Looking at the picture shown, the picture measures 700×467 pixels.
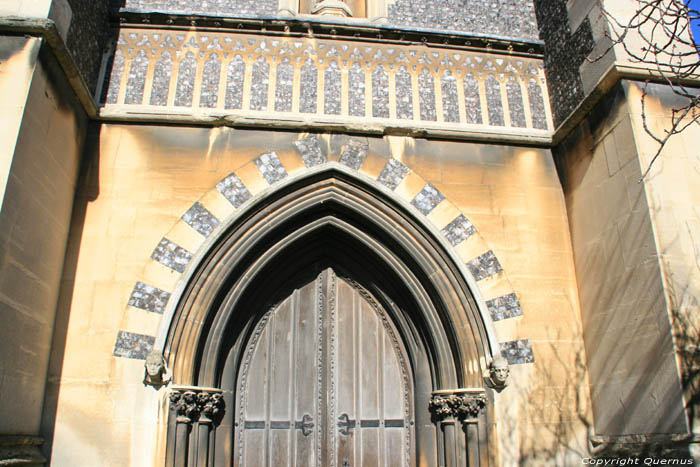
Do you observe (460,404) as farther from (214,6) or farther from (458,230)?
(214,6)

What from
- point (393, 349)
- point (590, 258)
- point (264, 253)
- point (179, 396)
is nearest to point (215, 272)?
point (264, 253)

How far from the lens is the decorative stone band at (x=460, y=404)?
17.1ft

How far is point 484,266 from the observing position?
5637 millimetres

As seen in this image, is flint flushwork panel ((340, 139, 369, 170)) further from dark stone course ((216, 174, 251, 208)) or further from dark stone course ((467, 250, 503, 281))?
dark stone course ((467, 250, 503, 281))

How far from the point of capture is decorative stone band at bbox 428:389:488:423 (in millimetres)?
5199

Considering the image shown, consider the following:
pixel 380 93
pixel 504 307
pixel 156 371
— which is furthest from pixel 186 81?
pixel 504 307

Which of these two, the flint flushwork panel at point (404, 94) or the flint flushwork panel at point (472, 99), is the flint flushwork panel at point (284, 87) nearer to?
the flint flushwork panel at point (404, 94)

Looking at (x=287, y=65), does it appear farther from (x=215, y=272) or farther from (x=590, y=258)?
(x=590, y=258)

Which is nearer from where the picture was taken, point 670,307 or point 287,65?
point 670,307

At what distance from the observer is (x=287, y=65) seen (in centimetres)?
615

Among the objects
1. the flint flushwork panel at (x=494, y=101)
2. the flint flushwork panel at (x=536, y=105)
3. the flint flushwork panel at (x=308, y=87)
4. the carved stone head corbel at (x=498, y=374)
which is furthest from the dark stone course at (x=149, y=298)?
the flint flushwork panel at (x=536, y=105)

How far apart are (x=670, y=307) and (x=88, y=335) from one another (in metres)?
4.56

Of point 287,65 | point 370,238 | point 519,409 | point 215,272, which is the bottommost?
point 519,409

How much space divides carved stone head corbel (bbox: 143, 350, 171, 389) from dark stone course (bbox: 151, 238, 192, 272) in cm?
79
